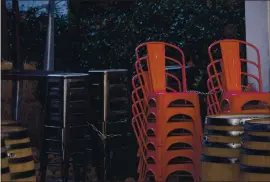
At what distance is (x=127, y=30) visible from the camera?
914 cm

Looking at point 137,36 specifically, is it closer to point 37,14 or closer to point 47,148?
point 37,14

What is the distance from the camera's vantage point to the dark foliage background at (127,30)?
8484 millimetres

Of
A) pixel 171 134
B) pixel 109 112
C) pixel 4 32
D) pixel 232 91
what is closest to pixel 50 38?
pixel 4 32

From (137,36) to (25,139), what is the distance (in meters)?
4.87

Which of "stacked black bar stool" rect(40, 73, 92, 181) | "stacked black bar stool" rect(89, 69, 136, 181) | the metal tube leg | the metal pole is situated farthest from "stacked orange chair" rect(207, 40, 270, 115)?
the metal pole

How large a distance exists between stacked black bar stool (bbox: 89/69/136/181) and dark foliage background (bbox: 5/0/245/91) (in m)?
1.92

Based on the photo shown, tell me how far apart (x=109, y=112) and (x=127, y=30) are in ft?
9.87

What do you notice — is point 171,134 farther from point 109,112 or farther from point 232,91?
point 109,112

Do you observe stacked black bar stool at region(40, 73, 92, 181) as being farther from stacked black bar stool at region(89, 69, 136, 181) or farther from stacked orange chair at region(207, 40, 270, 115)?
stacked orange chair at region(207, 40, 270, 115)

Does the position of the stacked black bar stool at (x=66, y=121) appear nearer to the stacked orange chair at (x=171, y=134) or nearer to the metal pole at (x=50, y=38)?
the stacked orange chair at (x=171, y=134)

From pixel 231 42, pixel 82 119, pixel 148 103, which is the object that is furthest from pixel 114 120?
pixel 231 42

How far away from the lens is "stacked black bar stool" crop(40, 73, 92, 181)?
615 cm

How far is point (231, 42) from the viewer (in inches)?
234

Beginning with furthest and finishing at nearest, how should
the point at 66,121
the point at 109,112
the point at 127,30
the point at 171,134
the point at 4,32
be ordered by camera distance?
the point at 127,30
the point at 4,32
the point at 109,112
the point at 66,121
the point at 171,134
